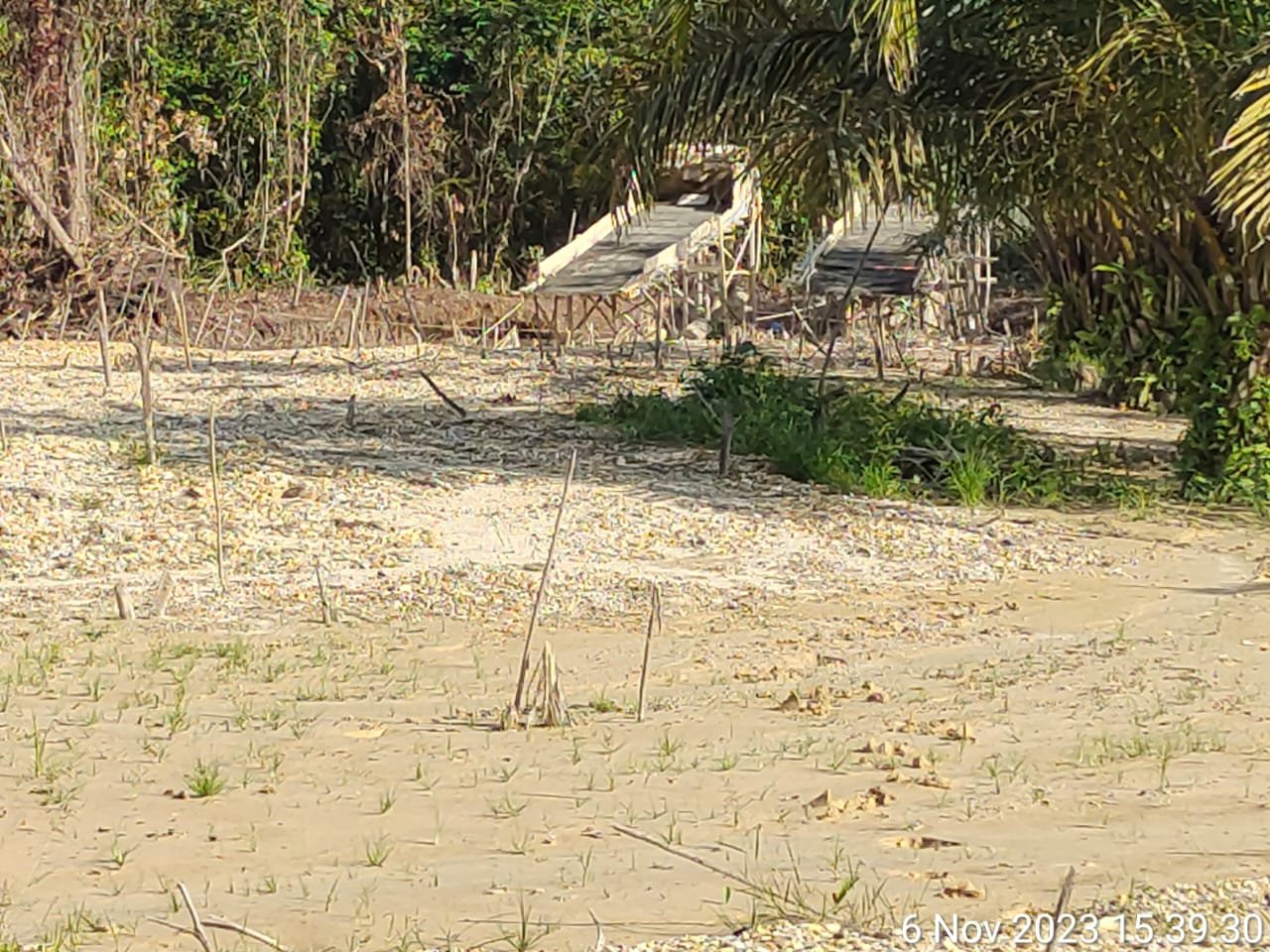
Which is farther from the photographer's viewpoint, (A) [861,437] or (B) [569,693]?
(A) [861,437]

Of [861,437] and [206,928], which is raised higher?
[861,437]

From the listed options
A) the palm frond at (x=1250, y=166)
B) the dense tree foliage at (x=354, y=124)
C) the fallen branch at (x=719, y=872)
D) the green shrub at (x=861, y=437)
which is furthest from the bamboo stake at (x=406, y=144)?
the fallen branch at (x=719, y=872)

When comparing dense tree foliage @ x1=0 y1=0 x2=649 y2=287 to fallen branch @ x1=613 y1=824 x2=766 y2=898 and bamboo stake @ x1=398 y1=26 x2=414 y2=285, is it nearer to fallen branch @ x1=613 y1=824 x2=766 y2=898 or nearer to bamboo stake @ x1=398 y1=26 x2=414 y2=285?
bamboo stake @ x1=398 y1=26 x2=414 y2=285

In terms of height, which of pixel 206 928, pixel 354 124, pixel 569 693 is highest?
pixel 354 124

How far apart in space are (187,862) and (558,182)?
64.7 feet

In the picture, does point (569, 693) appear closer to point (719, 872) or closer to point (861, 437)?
point (719, 872)

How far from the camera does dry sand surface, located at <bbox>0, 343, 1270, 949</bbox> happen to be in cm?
465

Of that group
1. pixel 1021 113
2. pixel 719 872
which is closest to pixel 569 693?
pixel 719 872

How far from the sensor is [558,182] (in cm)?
2397

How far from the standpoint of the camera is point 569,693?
267 inches

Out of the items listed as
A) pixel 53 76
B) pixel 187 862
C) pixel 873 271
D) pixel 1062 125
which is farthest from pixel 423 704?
pixel 873 271

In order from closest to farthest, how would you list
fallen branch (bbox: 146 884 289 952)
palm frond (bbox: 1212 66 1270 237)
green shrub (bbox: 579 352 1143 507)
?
fallen branch (bbox: 146 884 289 952) → palm frond (bbox: 1212 66 1270 237) → green shrub (bbox: 579 352 1143 507)

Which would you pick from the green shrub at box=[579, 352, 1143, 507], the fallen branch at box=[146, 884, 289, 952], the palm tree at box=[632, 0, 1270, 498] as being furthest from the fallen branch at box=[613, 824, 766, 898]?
the green shrub at box=[579, 352, 1143, 507]

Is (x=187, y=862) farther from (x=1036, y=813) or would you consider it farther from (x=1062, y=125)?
(x=1062, y=125)
